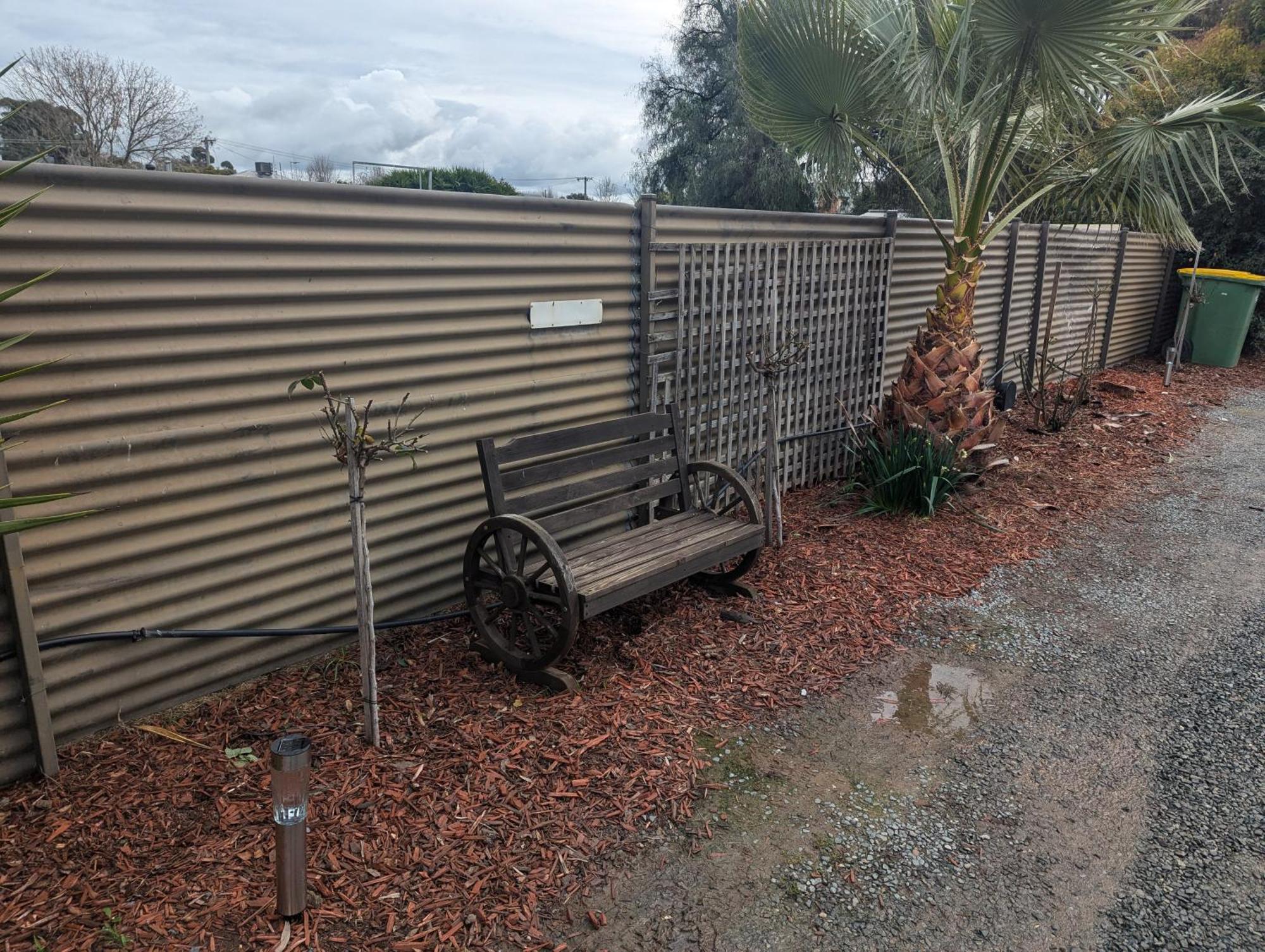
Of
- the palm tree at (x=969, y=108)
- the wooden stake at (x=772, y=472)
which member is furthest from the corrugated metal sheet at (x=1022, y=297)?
the wooden stake at (x=772, y=472)

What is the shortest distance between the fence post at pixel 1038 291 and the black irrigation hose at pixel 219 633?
8.04 meters

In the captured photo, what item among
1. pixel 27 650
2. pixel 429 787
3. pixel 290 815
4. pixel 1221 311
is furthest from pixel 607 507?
pixel 1221 311

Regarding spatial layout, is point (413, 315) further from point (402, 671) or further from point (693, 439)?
point (693, 439)

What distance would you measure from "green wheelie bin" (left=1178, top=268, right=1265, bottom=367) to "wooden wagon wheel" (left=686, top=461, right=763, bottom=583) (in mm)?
10393

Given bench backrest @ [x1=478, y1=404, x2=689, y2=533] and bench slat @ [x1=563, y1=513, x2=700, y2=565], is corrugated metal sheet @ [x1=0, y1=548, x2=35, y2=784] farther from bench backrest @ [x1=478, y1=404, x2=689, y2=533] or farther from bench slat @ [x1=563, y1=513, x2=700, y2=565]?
bench slat @ [x1=563, y1=513, x2=700, y2=565]

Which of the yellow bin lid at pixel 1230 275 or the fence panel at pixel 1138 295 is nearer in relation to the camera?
the yellow bin lid at pixel 1230 275

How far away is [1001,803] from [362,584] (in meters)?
2.43

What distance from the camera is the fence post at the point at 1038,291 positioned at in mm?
9868

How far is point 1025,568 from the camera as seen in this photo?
5391 millimetres

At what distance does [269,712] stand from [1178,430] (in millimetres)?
9296

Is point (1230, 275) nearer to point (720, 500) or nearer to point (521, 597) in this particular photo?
point (720, 500)

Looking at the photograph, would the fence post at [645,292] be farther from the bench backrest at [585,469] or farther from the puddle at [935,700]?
the puddle at [935,700]

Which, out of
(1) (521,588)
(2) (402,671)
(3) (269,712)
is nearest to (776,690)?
(1) (521,588)

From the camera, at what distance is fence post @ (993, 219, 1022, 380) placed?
9.31 metres
